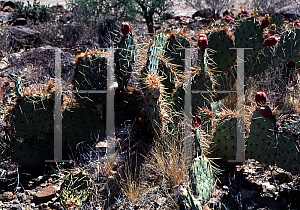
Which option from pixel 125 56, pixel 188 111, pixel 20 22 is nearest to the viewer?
pixel 188 111

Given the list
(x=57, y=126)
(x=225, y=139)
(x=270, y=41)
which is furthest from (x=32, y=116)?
(x=270, y=41)

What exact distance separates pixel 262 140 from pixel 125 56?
1.75m

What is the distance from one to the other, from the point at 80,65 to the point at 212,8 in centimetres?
544

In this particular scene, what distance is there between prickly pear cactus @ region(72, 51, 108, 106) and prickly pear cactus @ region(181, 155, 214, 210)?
4.56 ft

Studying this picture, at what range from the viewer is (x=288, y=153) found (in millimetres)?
2717

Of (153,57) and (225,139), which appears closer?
(225,139)

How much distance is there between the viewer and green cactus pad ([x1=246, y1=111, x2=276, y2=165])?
272 cm

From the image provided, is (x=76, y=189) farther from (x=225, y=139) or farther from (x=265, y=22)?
(x=265, y=22)

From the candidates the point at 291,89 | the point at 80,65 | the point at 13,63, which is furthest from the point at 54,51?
the point at 291,89

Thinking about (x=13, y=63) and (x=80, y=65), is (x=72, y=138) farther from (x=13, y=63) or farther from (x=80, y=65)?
(x=13, y=63)

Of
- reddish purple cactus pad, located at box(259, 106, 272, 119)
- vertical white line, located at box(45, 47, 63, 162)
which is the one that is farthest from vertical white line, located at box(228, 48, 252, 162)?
vertical white line, located at box(45, 47, 63, 162)

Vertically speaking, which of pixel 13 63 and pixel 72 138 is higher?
pixel 13 63

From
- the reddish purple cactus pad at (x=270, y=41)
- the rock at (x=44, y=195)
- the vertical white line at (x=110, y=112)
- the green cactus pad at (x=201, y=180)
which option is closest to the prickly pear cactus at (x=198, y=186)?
the green cactus pad at (x=201, y=180)

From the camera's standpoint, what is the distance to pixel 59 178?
10.4 feet
